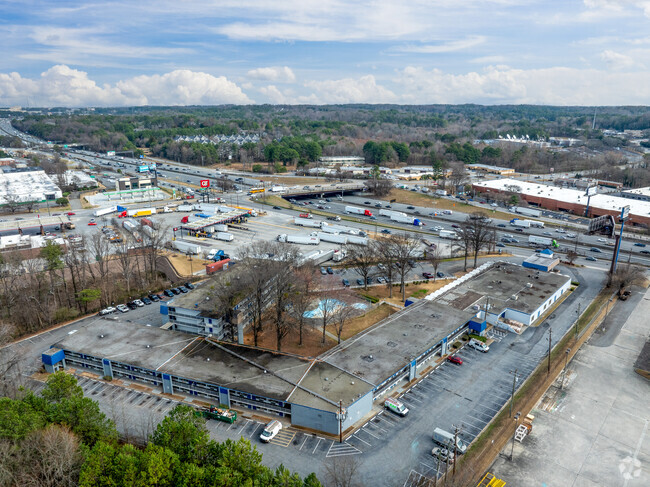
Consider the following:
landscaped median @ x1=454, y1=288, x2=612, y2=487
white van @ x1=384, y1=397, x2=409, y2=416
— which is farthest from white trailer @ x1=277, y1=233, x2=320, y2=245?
white van @ x1=384, y1=397, x2=409, y2=416

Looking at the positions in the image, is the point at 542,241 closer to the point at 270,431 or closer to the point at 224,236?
the point at 224,236

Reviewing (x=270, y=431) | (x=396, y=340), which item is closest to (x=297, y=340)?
(x=396, y=340)

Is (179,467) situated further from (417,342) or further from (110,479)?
(417,342)

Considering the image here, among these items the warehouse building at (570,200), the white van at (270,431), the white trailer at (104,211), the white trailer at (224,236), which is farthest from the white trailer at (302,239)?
the warehouse building at (570,200)

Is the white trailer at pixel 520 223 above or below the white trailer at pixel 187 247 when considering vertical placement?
above

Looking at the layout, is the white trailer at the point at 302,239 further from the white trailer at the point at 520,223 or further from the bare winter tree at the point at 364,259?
the white trailer at the point at 520,223

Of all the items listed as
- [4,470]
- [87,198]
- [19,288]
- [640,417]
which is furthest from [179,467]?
[87,198]
